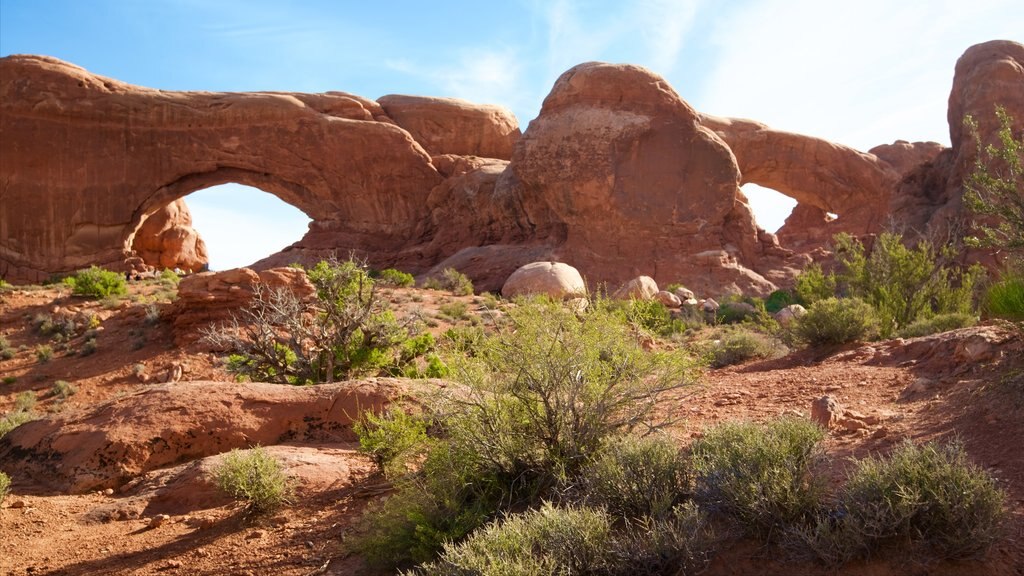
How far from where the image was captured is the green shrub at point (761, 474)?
362cm

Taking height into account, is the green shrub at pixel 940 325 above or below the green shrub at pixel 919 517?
above

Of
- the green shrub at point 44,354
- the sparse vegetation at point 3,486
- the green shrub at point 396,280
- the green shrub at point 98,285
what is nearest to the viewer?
the sparse vegetation at point 3,486

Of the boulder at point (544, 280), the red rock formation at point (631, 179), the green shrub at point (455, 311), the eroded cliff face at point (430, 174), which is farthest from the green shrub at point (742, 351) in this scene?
the red rock formation at point (631, 179)

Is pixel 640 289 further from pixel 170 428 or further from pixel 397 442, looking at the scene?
pixel 397 442

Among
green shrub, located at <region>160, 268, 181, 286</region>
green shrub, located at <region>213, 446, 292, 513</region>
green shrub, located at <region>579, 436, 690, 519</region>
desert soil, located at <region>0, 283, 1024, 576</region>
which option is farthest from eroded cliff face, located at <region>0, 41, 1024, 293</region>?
green shrub, located at <region>579, 436, 690, 519</region>

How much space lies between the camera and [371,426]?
669cm

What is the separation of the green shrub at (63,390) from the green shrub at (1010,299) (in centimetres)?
1313

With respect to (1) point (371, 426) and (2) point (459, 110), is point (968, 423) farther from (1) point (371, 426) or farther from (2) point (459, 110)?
(2) point (459, 110)

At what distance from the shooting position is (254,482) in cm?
551

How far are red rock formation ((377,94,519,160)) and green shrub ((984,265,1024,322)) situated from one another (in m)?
23.1

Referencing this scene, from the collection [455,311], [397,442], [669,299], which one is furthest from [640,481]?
[669,299]

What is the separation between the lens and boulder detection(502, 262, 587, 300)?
1825cm

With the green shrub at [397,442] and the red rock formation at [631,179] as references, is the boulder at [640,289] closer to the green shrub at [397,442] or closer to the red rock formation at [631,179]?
the red rock formation at [631,179]

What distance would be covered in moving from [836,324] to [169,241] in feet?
85.0
